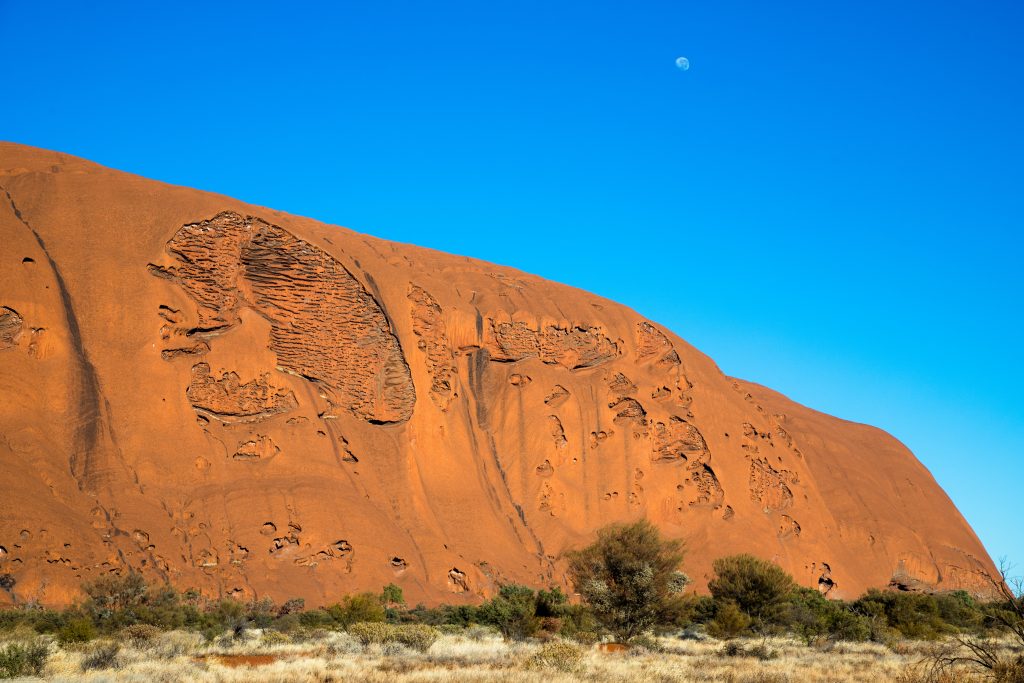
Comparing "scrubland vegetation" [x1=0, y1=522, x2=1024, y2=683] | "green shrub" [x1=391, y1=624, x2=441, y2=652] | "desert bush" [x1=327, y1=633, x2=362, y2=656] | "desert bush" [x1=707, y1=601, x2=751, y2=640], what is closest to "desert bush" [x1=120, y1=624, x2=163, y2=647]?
"scrubland vegetation" [x1=0, y1=522, x2=1024, y2=683]

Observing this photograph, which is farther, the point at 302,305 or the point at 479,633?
the point at 302,305

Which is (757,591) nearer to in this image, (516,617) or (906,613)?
(906,613)

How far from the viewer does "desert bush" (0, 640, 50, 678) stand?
18.8 metres

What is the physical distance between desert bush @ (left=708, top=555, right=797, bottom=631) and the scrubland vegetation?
2.7 inches

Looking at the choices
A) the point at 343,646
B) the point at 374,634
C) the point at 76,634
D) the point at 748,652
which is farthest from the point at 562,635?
the point at 76,634

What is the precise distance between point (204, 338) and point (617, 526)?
85.0ft

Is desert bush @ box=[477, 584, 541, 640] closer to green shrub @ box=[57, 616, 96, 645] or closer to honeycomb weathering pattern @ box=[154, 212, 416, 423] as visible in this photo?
green shrub @ box=[57, 616, 96, 645]

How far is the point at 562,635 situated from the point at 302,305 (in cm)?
2833

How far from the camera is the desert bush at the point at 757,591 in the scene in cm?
4012

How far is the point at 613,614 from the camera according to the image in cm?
3091

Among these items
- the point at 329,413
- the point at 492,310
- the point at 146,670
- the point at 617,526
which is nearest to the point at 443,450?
the point at 329,413

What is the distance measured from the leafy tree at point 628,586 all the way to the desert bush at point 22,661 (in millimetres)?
16325

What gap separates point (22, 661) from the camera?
62.8 feet

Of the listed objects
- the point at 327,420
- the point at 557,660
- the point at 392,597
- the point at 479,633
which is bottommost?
the point at 392,597
